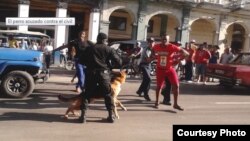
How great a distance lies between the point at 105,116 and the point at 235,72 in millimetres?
6516

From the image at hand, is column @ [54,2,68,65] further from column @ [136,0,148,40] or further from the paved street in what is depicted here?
the paved street

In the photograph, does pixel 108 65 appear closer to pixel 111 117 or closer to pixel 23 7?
pixel 111 117

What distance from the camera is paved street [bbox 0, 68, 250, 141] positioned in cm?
763

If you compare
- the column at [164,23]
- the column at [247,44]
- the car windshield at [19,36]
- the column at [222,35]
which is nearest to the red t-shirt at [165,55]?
the car windshield at [19,36]

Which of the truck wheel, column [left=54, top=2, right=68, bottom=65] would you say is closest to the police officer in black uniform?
the truck wheel

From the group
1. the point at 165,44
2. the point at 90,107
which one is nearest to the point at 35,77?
the point at 90,107

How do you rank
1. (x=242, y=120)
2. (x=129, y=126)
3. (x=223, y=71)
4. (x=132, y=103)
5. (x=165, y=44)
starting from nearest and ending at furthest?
1. (x=129, y=126)
2. (x=242, y=120)
3. (x=165, y=44)
4. (x=132, y=103)
5. (x=223, y=71)

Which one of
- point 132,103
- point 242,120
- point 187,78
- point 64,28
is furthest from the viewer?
point 64,28

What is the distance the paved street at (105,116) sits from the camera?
7.63m

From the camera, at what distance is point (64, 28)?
94.9ft

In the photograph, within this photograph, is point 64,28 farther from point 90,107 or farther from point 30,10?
point 90,107

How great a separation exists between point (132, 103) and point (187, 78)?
768cm

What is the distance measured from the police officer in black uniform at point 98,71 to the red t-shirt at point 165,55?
2.27 metres

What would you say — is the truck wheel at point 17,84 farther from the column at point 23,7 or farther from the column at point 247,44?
the column at point 247,44
